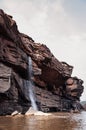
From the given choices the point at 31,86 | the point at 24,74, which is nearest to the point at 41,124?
the point at 24,74

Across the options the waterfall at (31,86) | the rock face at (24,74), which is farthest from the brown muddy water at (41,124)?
the waterfall at (31,86)

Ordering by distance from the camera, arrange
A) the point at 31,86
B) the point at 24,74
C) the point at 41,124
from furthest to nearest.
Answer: the point at 31,86, the point at 24,74, the point at 41,124

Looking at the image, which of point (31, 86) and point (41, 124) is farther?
point (31, 86)

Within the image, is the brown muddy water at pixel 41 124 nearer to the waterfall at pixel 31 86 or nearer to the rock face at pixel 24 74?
the rock face at pixel 24 74

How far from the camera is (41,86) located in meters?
75.6

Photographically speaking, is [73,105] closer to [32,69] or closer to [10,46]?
[32,69]

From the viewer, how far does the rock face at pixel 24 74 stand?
48.3 metres

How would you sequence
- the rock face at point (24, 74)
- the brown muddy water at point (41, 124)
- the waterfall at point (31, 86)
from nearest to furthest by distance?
1. the brown muddy water at point (41, 124)
2. the rock face at point (24, 74)
3. the waterfall at point (31, 86)

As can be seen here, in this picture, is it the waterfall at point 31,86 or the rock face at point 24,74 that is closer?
the rock face at point 24,74

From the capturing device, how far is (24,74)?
63500 mm

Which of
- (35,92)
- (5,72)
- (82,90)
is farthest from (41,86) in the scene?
(82,90)

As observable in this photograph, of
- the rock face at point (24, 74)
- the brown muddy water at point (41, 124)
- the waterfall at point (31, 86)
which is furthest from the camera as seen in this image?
the waterfall at point (31, 86)

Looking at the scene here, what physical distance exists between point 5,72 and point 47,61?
2853cm

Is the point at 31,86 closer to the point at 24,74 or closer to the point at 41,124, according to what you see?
the point at 24,74
